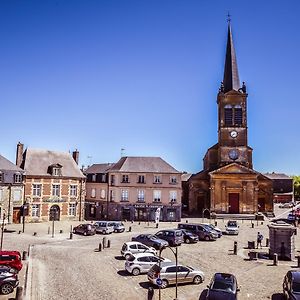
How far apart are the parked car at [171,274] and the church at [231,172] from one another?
38.8 m

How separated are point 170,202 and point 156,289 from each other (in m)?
32.5

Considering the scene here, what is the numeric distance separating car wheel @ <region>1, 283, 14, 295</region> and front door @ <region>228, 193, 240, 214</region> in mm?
47319

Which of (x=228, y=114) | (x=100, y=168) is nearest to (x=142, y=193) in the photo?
(x=100, y=168)

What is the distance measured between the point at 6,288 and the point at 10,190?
2797 cm

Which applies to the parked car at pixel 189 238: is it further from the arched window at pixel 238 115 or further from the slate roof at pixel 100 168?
the arched window at pixel 238 115

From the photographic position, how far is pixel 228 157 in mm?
62406

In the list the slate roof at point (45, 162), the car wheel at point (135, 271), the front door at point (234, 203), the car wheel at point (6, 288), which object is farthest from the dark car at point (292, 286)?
the front door at point (234, 203)

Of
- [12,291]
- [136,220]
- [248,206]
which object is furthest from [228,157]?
[12,291]

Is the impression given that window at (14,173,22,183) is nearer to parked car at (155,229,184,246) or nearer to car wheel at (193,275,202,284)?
parked car at (155,229,184,246)

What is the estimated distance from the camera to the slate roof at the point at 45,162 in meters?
47.5

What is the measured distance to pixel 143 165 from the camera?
173ft

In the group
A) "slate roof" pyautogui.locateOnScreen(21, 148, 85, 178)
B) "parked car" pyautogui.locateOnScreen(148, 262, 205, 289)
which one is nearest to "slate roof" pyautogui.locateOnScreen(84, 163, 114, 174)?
"slate roof" pyautogui.locateOnScreen(21, 148, 85, 178)

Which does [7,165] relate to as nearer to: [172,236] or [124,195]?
[124,195]

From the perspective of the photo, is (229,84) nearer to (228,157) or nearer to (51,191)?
(228,157)
